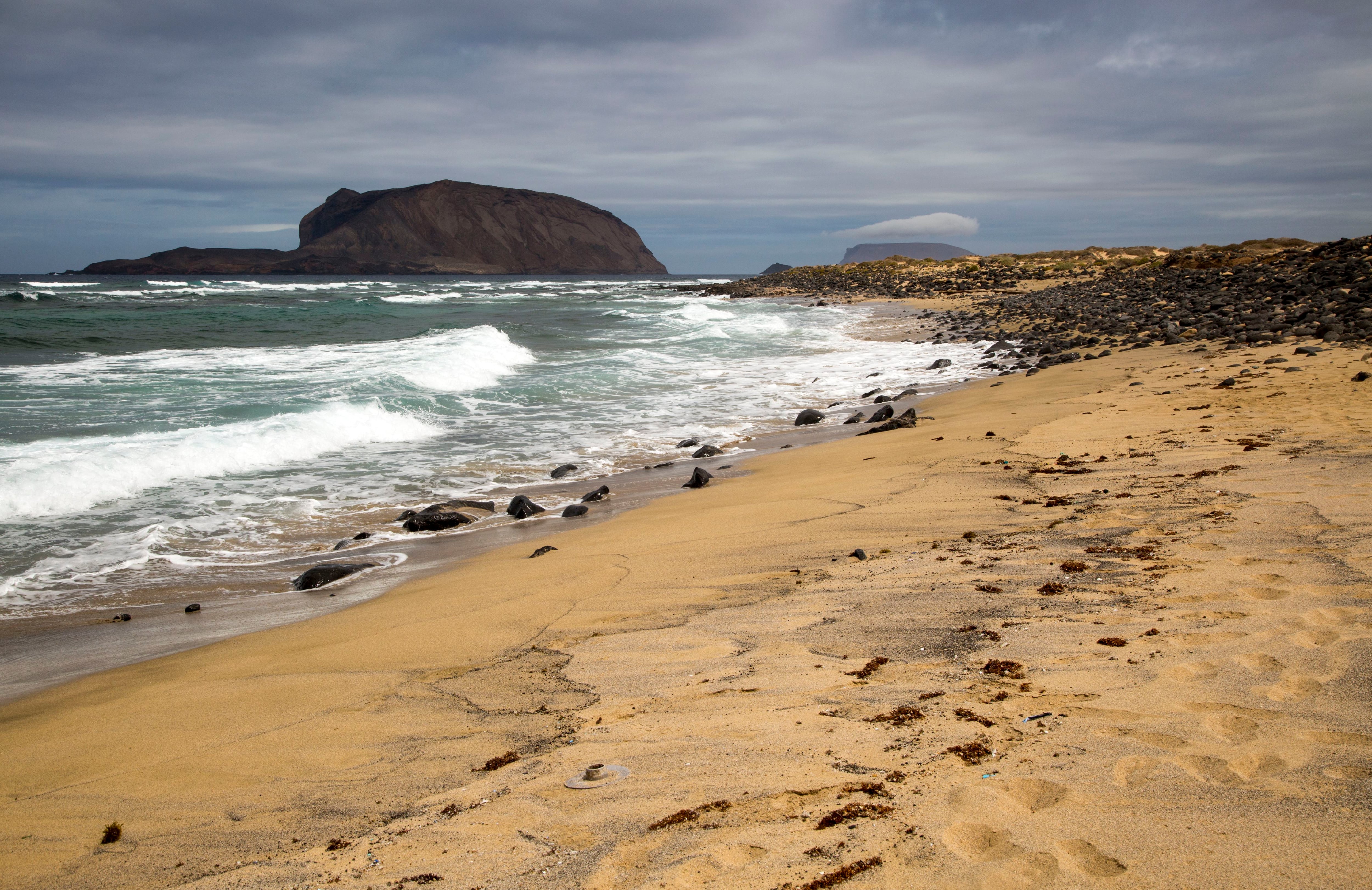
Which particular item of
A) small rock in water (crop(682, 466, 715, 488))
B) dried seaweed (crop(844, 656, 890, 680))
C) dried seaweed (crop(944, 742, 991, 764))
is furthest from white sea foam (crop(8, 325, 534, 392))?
dried seaweed (crop(944, 742, 991, 764))

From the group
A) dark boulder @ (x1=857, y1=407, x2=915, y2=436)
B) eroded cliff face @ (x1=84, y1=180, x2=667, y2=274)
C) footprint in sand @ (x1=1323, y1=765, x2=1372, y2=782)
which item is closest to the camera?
footprint in sand @ (x1=1323, y1=765, x2=1372, y2=782)

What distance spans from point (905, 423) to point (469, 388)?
365 inches

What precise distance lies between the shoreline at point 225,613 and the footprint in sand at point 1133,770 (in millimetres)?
4453

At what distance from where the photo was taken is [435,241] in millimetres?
161125

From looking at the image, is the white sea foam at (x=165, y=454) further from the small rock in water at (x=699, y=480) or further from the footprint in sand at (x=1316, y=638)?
the footprint in sand at (x=1316, y=638)

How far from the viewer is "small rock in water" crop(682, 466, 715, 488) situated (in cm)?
762

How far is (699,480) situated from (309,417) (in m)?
6.24

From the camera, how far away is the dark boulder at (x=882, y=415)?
33.8ft

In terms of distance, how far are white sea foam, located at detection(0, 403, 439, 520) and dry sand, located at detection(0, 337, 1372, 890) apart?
15.0 ft

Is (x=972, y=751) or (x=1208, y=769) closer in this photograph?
(x=1208, y=769)

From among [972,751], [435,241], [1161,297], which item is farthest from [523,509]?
[435,241]

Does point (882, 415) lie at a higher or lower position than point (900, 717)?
higher

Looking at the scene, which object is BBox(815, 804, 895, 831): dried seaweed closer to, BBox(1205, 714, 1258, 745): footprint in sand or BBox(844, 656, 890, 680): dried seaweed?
BBox(844, 656, 890, 680): dried seaweed

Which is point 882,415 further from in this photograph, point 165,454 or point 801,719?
point 165,454
